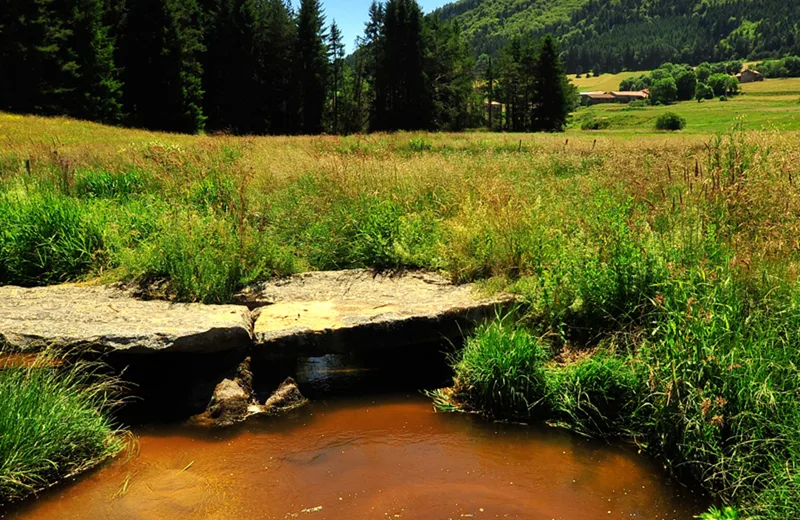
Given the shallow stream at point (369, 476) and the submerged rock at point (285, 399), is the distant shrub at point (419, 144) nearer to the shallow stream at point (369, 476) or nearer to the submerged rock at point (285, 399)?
the submerged rock at point (285, 399)

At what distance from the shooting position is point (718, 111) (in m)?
67.2

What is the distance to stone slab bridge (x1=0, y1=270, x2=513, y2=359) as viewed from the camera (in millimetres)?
4863

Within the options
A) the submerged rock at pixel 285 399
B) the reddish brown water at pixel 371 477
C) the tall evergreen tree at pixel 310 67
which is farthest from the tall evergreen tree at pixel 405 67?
the reddish brown water at pixel 371 477

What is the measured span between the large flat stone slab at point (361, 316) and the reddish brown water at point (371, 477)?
765 mm

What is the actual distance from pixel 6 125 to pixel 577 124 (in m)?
74.0

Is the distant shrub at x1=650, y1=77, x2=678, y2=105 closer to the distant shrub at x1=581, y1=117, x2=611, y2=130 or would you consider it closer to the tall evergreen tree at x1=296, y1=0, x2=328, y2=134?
the distant shrub at x1=581, y1=117, x2=611, y2=130

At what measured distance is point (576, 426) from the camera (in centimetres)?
443

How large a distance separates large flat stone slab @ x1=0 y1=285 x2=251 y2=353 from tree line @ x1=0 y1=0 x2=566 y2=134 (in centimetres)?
3221

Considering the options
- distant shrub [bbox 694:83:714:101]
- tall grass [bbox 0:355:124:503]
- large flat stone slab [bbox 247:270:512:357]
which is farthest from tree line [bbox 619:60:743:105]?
tall grass [bbox 0:355:124:503]

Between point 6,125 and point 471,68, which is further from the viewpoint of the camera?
point 471,68

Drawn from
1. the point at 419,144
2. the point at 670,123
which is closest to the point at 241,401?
the point at 419,144

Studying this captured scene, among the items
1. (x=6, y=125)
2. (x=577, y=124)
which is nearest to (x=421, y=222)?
(x=6, y=125)

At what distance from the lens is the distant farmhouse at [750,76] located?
135 meters

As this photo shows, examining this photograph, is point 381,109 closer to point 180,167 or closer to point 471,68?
point 471,68
